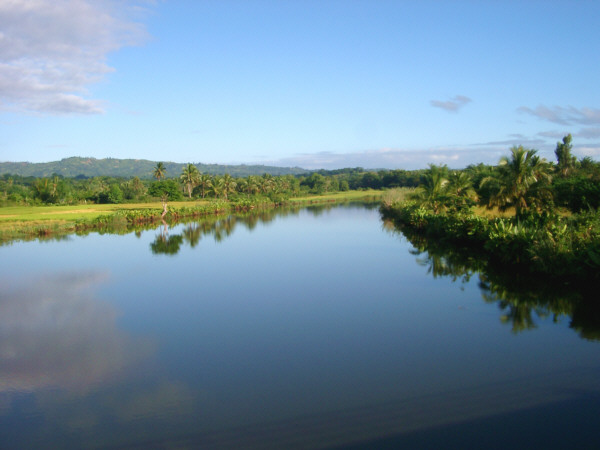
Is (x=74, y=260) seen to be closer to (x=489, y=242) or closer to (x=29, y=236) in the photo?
(x=29, y=236)

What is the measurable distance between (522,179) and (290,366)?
21072 mm

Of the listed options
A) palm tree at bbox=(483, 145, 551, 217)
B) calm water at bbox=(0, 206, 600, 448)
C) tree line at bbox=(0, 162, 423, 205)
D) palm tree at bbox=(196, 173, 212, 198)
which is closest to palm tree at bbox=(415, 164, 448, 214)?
palm tree at bbox=(483, 145, 551, 217)

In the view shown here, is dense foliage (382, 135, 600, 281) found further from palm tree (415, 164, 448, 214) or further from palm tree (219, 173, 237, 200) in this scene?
palm tree (219, 173, 237, 200)

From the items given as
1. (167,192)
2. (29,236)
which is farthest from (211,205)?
(29,236)

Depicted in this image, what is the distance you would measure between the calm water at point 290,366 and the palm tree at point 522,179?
40.8 feet

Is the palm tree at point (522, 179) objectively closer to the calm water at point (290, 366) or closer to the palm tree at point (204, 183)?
the calm water at point (290, 366)

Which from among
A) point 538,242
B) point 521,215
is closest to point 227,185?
point 521,215

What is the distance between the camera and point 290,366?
715 centimetres

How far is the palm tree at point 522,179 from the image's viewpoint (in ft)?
76.5

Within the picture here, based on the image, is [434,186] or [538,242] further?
[434,186]

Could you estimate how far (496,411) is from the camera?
5.48 meters

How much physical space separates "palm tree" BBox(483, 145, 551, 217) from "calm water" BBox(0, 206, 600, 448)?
40.8ft

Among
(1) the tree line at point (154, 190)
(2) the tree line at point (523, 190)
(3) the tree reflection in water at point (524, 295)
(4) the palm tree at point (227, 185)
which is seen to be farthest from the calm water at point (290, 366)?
(4) the palm tree at point (227, 185)

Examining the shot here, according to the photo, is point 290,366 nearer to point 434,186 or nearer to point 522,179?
point 522,179
